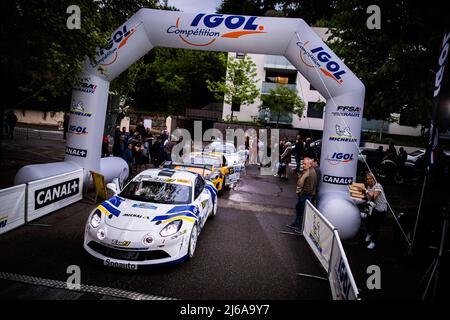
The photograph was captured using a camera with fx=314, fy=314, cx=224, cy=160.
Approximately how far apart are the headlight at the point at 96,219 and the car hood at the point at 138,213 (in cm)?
9

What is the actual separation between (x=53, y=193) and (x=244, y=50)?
20.9 feet

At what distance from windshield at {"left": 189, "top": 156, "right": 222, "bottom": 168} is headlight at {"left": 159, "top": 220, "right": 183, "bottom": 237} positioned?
6.13 meters

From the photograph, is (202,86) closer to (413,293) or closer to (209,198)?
(209,198)

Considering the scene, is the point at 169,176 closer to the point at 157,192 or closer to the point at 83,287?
the point at 157,192

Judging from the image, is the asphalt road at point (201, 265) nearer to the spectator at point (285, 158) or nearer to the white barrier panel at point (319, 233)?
the white barrier panel at point (319, 233)

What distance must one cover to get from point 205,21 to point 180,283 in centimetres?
692

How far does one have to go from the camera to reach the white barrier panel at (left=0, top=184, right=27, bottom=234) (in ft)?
20.2

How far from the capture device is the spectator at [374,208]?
287 inches

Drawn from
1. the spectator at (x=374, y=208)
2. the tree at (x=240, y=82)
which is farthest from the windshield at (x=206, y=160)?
the tree at (x=240, y=82)

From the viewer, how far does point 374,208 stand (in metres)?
7.39

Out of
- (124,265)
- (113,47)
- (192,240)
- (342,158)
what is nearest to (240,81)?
(113,47)

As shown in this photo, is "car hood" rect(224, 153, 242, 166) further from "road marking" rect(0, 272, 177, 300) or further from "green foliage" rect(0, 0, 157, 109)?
"road marking" rect(0, 272, 177, 300)

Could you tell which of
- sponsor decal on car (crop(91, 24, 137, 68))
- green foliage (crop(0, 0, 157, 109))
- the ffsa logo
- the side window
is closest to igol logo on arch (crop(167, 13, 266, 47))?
sponsor decal on car (crop(91, 24, 137, 68))

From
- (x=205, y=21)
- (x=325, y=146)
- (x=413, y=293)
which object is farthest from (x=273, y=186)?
(x=413, y=293)
